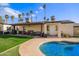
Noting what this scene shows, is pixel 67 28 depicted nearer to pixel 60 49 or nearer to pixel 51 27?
pixel 51 27

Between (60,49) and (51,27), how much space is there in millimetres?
649

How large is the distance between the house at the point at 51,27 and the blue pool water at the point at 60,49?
27cm

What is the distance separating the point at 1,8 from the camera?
6.73 m

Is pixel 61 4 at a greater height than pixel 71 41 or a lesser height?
greater

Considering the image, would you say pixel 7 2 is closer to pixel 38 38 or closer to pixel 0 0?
pixel 0 0

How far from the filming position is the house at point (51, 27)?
6.82 metres

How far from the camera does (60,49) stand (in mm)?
6816

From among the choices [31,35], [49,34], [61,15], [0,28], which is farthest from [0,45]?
[61,15]

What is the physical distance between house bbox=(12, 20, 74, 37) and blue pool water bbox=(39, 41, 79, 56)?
27 centimetres

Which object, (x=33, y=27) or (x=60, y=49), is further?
(x=33, y=27)

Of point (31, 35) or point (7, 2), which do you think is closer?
point (7, 2)

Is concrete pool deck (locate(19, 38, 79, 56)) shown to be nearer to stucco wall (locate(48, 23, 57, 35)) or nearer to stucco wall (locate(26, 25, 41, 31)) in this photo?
stucco wall (locate(48, 23, 57, 35))

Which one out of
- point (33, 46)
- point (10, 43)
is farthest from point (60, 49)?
point (10, 43)

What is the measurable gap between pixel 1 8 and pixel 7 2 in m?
0.28
